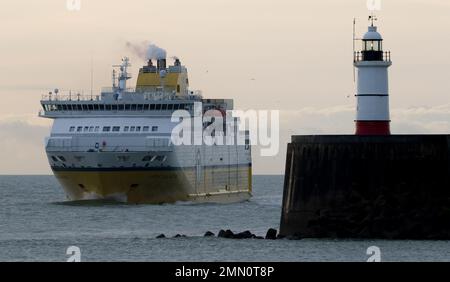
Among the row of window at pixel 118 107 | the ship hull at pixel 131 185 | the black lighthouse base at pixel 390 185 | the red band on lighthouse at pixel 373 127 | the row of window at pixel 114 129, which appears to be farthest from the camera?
the row of window at pixel 118 107

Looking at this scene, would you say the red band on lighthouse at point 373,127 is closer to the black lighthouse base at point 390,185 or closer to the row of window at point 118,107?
the black lighthouse base at point 390,185

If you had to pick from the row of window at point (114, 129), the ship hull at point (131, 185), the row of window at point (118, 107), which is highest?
the row of window at point (118, 107)

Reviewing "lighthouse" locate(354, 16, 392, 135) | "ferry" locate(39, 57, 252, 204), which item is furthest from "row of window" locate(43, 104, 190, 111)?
"lighthouse" locate(354, 16, 392, 135)

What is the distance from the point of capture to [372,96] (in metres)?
40.2

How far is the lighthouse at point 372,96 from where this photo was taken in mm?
40250

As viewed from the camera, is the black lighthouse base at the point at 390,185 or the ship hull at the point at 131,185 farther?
the ship hull at the point at 131,185

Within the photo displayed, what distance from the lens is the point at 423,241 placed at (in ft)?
126

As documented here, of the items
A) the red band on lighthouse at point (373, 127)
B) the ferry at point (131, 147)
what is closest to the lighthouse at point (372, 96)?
the red band on lighthouse at point (373, 127)

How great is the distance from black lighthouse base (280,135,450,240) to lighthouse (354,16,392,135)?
1.78 meters

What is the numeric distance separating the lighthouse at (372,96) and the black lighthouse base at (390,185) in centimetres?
178
